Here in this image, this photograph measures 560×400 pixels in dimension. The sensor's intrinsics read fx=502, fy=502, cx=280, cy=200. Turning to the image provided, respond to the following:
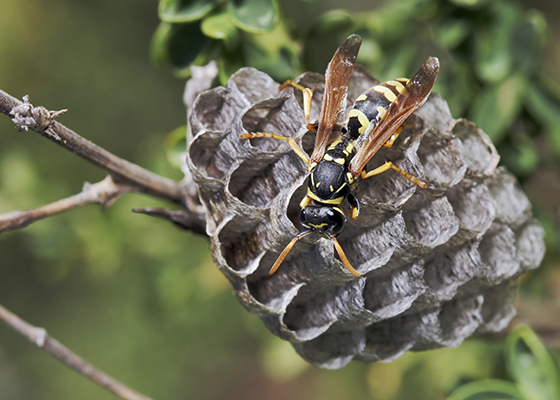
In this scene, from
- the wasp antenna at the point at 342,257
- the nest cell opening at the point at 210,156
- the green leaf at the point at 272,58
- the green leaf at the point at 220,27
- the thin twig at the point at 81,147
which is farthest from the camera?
the green leaf at the point at 272,58

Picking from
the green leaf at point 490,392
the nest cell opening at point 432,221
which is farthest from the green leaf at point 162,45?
the green leaf at point 490,392

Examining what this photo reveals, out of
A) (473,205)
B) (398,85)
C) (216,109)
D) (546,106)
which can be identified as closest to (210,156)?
(216,109)

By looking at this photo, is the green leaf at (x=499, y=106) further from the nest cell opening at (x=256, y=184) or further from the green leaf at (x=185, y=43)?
the green leaf at (x=185, y=43)

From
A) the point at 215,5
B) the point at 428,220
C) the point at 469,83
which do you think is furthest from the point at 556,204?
the point at 215,5

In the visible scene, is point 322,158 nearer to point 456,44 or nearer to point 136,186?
A: point 136,186

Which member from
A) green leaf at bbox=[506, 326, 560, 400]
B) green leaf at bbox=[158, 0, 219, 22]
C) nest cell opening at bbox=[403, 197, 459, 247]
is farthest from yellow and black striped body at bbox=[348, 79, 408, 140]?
green leaf at bbox=[506, 326, 560, 400]

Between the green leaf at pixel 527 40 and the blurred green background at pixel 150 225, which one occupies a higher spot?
the blurred green background at pixel 150 225

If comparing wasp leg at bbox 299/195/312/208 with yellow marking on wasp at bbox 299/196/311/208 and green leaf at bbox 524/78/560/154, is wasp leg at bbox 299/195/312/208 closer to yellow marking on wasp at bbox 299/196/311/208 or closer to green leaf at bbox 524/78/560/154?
yellow marking on wasp at bbox 299/196/311/208
